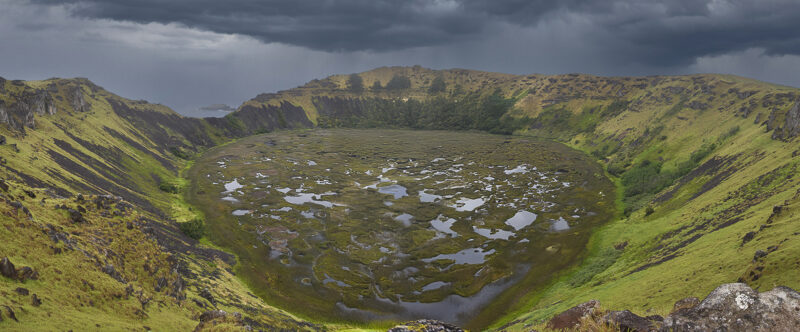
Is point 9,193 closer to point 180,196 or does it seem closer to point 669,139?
point 180,196

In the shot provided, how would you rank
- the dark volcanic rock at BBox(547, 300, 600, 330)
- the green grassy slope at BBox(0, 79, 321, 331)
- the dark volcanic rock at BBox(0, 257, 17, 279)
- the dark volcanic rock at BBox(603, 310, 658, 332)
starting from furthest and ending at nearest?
the green grassy slope at BBox(0, 79, 321, 331) < the dark volcanic rock at BBox(547, 300, 600, 330) < the dark volcanic rock at BBox(0, 257, 17, 279) < the dark volcanic rock at BBox(603, 310, 658, 332)

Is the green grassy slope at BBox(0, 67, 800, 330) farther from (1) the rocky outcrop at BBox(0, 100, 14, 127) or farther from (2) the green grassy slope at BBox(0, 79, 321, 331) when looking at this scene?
(1) the rocky outcrop at BBox(0, 100, 14, 127)

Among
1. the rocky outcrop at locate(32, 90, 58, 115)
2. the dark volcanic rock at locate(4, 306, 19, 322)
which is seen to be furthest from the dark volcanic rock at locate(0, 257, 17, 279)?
the rocky outcrop at locate(32, 90, 58, 115)

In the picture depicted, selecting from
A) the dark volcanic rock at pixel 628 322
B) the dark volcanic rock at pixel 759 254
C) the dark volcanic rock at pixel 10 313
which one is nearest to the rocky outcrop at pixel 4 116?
the dark volcanic rock at pixel 10 313

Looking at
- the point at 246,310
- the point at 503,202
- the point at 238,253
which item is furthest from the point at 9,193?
the point at 503,202

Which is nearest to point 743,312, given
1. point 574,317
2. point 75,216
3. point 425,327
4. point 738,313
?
point 738,313

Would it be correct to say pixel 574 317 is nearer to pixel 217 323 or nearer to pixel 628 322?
pixel 628 322
